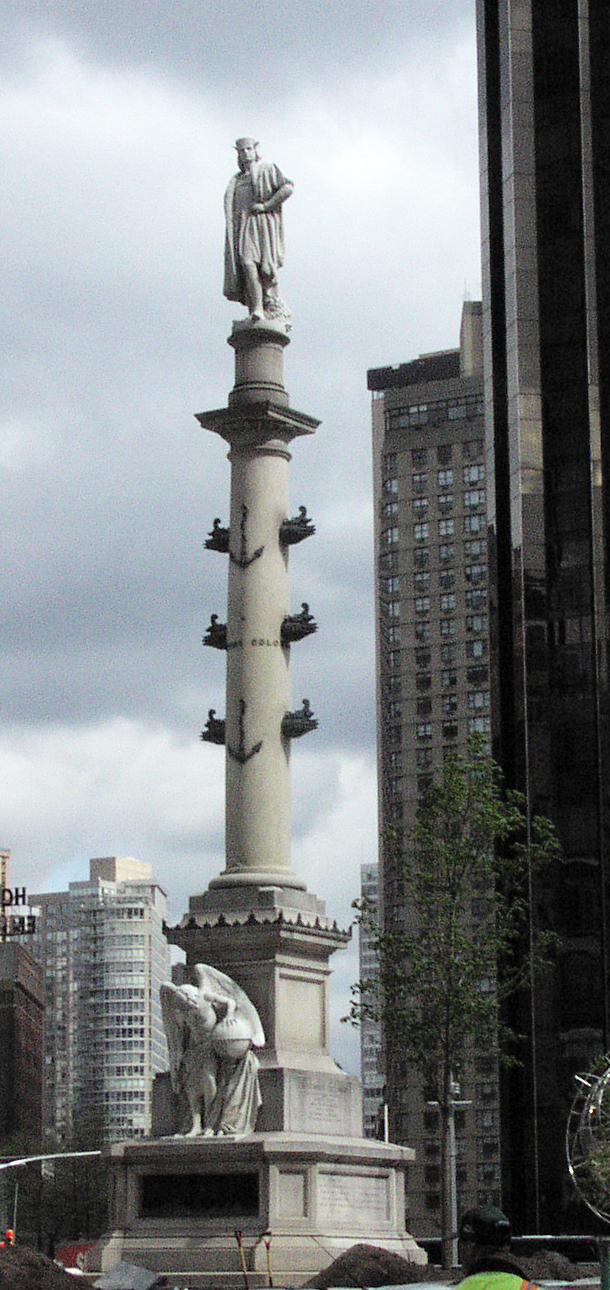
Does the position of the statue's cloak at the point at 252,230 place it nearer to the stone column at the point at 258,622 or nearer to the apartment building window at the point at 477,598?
the stone column at the point at 258,622

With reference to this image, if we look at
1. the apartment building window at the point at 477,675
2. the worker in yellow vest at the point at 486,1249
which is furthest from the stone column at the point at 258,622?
the apartment building window at the point at 477,675

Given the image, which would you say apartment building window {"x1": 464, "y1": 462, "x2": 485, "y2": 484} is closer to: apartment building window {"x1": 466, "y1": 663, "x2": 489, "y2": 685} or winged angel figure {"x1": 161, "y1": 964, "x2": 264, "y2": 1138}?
apartment building window {"x1": 466, "y1": 663, "x2": 489, "y2": 685}

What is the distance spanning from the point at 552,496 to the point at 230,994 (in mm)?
30731

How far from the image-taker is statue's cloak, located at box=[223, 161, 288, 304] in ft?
152

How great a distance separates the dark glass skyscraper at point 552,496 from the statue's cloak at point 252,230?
22.7 m

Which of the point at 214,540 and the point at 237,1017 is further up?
the point at 214,540

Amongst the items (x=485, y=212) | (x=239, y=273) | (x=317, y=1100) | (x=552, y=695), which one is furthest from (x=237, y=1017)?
(x=485, y=212)

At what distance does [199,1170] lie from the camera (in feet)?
128

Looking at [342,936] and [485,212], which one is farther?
[485,212]

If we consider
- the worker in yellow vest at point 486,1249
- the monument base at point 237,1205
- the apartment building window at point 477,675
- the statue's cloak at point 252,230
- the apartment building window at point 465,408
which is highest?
the apartment building window at point 465,408

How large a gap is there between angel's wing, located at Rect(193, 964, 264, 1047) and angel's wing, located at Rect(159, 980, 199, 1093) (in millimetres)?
419

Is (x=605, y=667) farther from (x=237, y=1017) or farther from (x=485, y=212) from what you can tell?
(x=237, y=1017)

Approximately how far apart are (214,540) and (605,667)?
24117 millimetres

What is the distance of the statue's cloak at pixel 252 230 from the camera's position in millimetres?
46375
